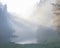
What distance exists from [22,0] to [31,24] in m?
0.24

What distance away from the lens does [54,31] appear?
1.19 m

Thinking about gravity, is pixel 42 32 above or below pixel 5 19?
below

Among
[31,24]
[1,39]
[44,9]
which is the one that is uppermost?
[44,9]

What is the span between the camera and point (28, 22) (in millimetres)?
1188

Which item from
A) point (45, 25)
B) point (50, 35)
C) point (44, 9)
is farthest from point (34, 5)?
point (50, 35)

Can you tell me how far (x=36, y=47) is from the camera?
3.89 ft

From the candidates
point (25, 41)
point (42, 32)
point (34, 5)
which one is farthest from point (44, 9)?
point (25, 41)

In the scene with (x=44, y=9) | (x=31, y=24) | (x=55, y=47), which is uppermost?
(x=44, y=9)

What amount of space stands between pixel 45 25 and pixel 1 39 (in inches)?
17.1

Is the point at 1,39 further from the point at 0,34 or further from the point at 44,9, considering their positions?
the point at 44,9

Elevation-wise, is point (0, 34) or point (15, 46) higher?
point (0, 34)

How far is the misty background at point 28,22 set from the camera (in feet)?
3.89

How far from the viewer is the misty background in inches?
46.6

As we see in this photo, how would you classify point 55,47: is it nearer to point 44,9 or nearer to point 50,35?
point 50,35
